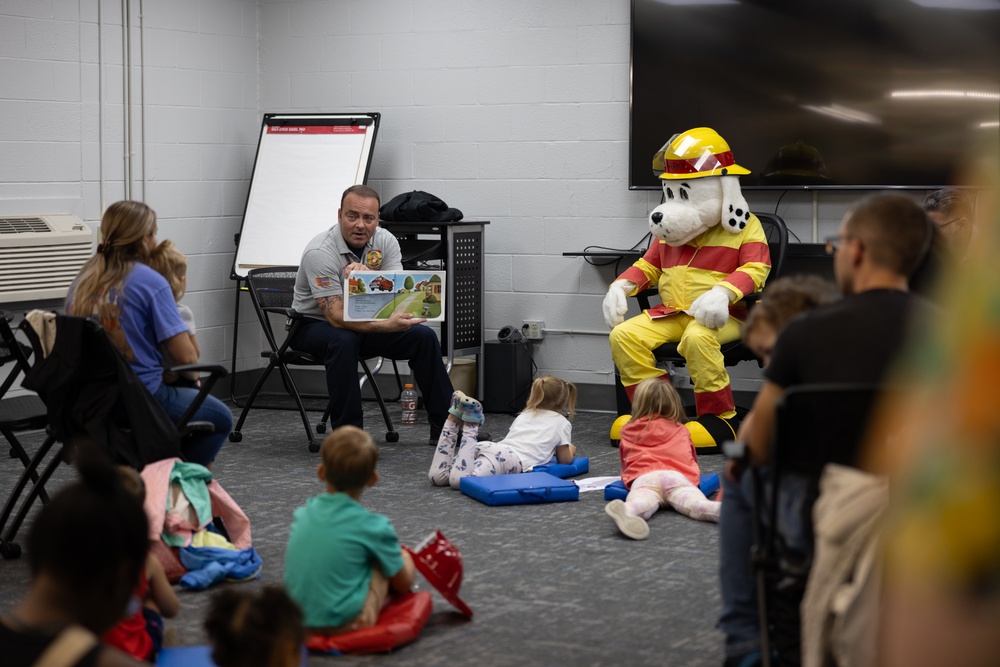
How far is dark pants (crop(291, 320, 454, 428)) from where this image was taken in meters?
5.04

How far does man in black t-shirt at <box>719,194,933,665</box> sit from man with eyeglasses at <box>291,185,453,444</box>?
9.92 ft

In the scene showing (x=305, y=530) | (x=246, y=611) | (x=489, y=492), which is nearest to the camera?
(x=246, y=611)

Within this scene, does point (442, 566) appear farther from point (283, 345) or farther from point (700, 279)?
point (700, 279)

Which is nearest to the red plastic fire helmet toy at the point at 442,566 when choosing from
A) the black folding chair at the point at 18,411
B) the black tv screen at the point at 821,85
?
the black folding chair at the point at 18,411

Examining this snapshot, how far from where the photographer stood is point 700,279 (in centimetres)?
526

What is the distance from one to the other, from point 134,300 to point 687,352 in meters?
2.57

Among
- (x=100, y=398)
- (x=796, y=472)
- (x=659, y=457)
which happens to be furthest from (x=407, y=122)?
(x=796, y=472)

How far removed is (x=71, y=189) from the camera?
569cm

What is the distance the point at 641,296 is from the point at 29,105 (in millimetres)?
3051

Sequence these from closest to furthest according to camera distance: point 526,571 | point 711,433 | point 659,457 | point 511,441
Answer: point 526,571, point 659,457, point 511,441, point 711,433

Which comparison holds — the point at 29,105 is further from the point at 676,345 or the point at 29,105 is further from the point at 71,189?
the point at 676,345

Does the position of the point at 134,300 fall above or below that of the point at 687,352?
above

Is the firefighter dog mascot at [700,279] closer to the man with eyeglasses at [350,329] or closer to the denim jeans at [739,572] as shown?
the man with eyeglasses at [350,329]

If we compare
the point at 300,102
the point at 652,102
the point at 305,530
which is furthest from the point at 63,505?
the point at 300,102
